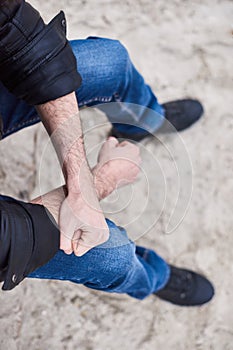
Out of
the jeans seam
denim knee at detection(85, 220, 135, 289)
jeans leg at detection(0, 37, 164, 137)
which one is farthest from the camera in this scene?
the jeans seam

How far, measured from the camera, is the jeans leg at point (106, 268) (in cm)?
108

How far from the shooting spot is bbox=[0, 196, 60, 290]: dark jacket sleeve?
91cm

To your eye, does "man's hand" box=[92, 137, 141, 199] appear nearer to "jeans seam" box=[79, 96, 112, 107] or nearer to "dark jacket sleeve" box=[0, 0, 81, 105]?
"jeans seam" box=[79, 96, 112, 107]

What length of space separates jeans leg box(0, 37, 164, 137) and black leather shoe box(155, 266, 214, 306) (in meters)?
0.48

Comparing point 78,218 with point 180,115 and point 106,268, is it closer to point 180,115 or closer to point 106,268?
point 106,268

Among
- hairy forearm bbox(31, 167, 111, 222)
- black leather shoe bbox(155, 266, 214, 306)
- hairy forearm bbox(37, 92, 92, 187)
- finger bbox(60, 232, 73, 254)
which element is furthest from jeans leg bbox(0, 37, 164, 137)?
black leather shoe bbox(155, 266, 214, 306)

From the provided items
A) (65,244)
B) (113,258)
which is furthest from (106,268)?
(65,244)

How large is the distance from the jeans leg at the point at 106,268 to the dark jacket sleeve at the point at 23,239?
0.29 ft

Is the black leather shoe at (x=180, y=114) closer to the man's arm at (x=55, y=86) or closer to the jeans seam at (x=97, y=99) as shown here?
the jeans seam at (x=97, y=99)

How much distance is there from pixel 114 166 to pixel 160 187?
18.7 inches

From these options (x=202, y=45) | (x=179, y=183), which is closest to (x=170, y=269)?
(x=179, y=183)

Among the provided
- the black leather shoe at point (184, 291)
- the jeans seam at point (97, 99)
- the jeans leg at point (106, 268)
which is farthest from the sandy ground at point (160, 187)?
the jeans seam at point (97, 99)

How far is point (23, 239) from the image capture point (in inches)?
36.3

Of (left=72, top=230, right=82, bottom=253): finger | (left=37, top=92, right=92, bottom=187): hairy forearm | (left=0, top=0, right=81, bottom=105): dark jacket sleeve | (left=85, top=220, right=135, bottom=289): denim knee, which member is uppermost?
(left=0, top=0, right=81, bottom=105): dark jacket sleeve
